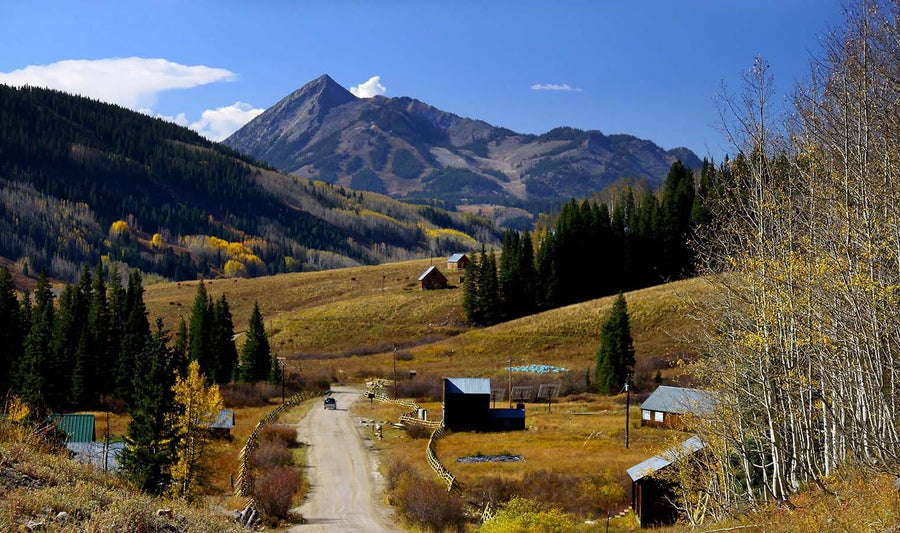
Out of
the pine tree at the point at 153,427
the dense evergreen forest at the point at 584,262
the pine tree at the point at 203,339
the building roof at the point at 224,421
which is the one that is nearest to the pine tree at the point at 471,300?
the dense evergreen forest at the point at 584,262

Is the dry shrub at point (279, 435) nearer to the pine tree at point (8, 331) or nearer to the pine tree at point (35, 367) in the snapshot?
the pine tree at point (35, 367)

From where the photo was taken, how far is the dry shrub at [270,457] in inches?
1868

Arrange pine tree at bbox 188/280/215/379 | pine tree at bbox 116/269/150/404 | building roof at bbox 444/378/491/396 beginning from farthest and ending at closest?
pine tree at bbox 188/280/215/379, pine tree at bbox 116/269/150/404, building roof at bbox 444/378/491/396

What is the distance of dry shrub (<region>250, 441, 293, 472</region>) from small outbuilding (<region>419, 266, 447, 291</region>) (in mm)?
78795

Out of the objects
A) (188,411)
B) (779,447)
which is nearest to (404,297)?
(188,411)

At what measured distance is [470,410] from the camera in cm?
6397

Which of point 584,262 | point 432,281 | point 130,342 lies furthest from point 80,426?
point 432,281

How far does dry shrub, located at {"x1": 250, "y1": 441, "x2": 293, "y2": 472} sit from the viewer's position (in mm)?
47438

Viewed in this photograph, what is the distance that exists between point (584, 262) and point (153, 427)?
8475 centimetres

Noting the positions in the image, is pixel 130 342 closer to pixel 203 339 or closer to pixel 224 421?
pixel 203 339

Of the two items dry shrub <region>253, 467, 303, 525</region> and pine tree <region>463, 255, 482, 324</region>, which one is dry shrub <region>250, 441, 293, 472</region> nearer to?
dry shrub <region>253, 467, 303, 525</region>

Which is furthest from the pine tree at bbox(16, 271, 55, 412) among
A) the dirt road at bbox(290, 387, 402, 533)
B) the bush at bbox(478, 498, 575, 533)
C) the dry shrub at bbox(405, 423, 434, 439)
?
the bush at bbox(478, 498, 575, 533)

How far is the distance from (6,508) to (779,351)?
1828 centimetres

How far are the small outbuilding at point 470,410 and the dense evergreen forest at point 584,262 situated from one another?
44840 millimetres
